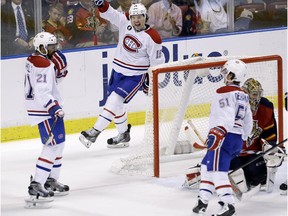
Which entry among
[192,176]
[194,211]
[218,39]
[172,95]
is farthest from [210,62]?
[218,39]

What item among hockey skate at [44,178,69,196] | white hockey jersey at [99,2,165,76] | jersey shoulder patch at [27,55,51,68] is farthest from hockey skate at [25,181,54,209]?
white hockey jersey at [99,2,165,76]

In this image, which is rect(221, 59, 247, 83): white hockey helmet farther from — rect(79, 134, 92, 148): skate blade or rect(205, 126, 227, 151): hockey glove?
rect(79, 134, 92, 148): skate blade

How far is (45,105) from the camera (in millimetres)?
8008

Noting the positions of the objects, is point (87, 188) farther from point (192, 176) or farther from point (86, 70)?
point (86, 70)

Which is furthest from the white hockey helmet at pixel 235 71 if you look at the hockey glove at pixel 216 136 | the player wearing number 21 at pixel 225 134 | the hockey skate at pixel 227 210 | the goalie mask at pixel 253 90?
the hockey skate at pixel 227 210

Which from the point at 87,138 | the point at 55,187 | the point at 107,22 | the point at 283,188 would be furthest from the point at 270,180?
the point at 107,22

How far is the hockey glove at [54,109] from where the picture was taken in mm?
7953

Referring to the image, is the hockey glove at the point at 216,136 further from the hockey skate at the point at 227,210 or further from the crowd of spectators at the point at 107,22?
the crowd of spectators at the point at 107,22

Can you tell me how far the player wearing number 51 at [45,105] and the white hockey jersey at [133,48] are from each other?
1.58m

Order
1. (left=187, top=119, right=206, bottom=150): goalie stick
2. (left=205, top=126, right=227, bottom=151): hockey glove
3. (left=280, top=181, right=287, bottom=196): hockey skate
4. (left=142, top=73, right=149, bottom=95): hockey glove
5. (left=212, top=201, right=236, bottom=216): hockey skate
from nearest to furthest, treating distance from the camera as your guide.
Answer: (left=205, top=126, right=227, bottom=151): hockey glove < (left=212, top=201, right=236, bottom=216): hockey skate < (left=280, top=181, right=287, bottom=196): hockey skate < (left=187, top=119, right=206, bottom=150): goalie stick < (left=142, top=73, right=149, bottom=95): hockey glove

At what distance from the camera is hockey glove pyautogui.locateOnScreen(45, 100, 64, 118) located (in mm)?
7953

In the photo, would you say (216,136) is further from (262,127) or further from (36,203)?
(36,203)

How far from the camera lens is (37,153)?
10.0 metres

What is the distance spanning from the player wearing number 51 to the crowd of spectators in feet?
7.71
